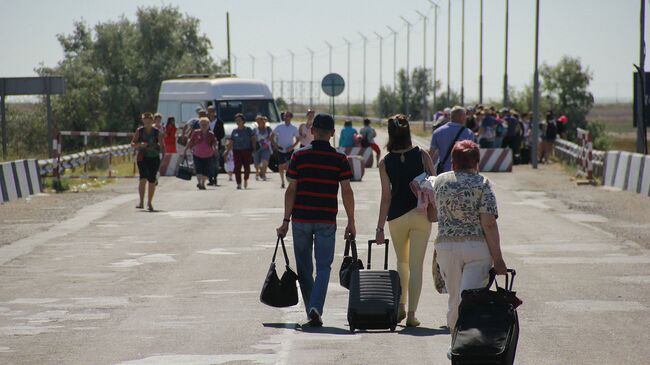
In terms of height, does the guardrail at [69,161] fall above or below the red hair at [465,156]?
below

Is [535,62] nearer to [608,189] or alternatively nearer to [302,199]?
[608,189]

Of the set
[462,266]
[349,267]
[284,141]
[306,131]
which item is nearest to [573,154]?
[284,141]

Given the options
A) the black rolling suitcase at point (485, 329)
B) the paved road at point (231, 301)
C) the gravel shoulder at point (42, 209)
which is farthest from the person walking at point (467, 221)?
the gravel shoulder at point (42, 209)

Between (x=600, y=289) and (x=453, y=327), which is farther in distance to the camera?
(x=600, y=289)

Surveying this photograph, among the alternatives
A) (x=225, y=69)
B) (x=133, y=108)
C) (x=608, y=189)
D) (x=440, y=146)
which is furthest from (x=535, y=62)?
(x=225, y=69)

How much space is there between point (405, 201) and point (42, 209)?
15.1 metres

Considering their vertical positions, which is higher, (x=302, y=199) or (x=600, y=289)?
(x=302, y=199)

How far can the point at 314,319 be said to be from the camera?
10867 millimetres

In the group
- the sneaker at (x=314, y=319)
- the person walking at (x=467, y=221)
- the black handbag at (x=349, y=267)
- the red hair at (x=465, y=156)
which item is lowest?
the sneaker at (x=314, y=319)

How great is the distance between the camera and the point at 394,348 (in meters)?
9.81

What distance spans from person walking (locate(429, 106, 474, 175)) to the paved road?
57.5 inches

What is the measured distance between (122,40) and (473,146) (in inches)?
3015

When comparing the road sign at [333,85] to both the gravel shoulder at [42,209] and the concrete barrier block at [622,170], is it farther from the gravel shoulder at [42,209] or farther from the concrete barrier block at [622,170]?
the concrete barrier block at [622,170]

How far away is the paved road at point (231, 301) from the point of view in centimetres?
A: 968
